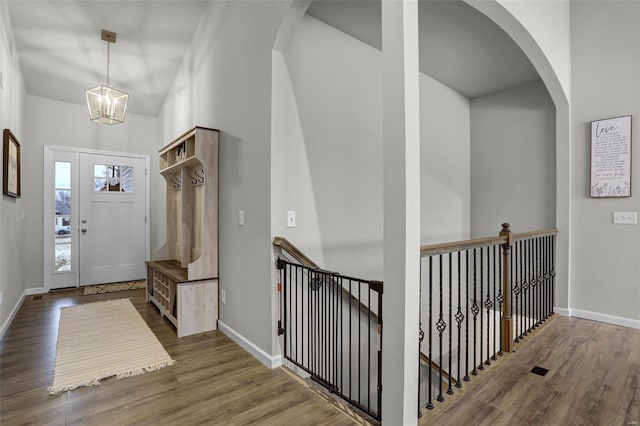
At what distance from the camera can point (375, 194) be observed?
348 centimetres

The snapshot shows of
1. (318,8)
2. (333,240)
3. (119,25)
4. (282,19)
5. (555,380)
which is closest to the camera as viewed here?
Answer: (555,380)

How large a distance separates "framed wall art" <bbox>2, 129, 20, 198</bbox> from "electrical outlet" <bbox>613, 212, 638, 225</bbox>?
576cm

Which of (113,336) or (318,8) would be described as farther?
(113,336)

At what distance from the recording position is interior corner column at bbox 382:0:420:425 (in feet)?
5.26

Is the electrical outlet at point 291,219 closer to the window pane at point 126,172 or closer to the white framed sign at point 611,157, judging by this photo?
the white framed sign at point 611,157

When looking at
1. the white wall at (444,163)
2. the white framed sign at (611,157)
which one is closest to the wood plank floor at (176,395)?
the white wall at (444,163)

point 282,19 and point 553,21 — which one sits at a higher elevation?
point 553,21

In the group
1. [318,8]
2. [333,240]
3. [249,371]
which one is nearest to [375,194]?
[333,240]

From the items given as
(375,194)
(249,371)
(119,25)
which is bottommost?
(249,371)

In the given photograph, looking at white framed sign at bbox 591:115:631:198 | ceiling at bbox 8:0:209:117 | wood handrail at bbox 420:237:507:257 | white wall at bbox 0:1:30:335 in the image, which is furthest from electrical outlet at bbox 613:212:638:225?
white wall at bbox 0:1:30:335

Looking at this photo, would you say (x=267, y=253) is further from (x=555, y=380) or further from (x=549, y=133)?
(x=549, y=133)

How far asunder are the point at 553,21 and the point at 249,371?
4140 millimetres

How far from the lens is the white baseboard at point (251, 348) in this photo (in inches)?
98.5

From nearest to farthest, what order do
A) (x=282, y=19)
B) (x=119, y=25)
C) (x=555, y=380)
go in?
1. (x=555, y=380)
2. (x=282, y=19)
3. (x=119, y=25)
